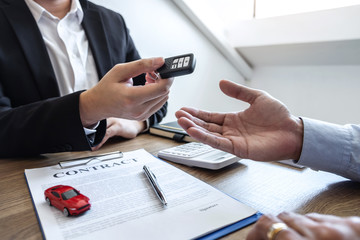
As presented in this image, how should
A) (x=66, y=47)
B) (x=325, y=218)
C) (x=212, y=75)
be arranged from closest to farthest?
(x=325, y=218) → (x=66, y=47) → (x=212, y=75)

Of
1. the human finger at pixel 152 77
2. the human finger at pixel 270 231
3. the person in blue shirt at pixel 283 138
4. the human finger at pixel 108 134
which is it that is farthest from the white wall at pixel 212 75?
the human finger at pixel 270 231

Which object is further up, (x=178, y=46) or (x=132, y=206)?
(x=178, y=46)

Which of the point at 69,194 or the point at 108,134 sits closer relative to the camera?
the point at 69,194

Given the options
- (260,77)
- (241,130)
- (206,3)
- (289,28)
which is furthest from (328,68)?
(241,130)

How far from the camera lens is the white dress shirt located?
818 mm

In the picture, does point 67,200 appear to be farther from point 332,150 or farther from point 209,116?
point 332,150

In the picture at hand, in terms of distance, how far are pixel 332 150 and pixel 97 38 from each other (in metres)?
0.82

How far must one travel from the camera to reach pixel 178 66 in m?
0.44

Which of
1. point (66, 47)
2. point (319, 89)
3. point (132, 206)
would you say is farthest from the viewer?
point (319, 89)

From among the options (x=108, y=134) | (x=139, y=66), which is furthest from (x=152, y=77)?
(x=108, y=134)

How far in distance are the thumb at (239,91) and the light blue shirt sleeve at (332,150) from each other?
0.40 ft

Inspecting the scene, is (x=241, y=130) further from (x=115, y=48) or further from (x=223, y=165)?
(x=115, y=48)

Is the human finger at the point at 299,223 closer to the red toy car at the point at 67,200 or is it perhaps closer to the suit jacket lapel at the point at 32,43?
the red toy car at the point at 67,200

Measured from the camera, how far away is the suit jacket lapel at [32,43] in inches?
28.8
